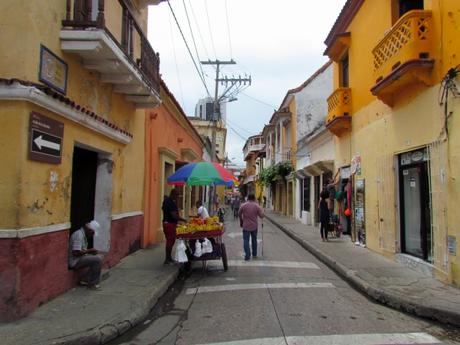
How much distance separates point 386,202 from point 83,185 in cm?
729

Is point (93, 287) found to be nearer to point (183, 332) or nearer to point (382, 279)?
point (183, 332)

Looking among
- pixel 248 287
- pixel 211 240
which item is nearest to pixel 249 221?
pixel 211 240

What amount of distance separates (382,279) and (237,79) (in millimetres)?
23991

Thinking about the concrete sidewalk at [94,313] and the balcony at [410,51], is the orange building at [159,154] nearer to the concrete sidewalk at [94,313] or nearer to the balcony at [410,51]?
the concrete sidewalk at [94,313]

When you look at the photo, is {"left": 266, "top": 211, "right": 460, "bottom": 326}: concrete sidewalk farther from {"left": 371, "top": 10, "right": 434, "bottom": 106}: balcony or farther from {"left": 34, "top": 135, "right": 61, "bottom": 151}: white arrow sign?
{"left": 34, "top": 135, "right": 61, "bottom": 151}: white arrow sign

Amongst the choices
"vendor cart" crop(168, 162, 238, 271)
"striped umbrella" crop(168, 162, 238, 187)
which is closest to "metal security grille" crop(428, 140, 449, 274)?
"vendor cart" crop(168, 162, 238, 271)

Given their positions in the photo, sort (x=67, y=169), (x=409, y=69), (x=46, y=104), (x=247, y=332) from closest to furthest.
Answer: (x=247, y=332) → (x=46, y=104) → (x=67, y=169) → (x=409, y=69)

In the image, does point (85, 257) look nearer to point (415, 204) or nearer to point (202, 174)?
point (202, 174)

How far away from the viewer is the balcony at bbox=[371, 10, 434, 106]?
8.48 meters

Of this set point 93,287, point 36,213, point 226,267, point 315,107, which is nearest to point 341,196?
point 226,267

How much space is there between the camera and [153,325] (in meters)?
6.07

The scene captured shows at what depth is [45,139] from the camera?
6059 millimetres

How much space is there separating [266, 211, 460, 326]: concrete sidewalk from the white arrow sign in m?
5.71

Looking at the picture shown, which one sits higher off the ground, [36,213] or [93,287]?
[36,213]
